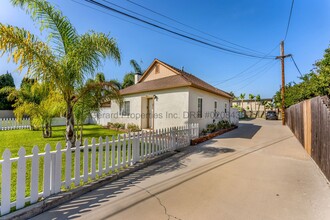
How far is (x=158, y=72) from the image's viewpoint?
1537cm

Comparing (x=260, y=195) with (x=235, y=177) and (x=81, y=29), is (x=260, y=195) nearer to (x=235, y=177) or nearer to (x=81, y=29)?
(x=235, y=177)

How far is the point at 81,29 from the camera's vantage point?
6.19 m

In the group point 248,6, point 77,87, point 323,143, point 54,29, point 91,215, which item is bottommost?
point 91,215

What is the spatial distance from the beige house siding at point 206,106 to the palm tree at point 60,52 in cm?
597

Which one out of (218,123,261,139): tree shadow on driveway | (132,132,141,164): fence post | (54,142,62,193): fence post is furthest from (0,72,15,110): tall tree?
(218,123,261,139): tree shadow on driveway

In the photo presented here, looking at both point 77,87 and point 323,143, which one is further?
point 77,87

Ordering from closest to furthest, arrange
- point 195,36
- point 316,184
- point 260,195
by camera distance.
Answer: point 260,195 < point 316,184 < point 195,36

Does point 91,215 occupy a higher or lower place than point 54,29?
lower

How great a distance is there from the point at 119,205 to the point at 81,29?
19.3ft

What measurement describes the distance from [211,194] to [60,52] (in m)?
6.08

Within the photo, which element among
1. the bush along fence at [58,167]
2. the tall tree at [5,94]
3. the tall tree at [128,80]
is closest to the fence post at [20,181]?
the bush along fence at [58,167]

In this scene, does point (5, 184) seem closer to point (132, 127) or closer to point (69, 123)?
point (69, 123)

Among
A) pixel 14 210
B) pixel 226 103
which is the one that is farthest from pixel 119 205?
pixel 226 103

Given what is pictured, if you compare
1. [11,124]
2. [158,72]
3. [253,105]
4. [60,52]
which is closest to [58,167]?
[60,52]
